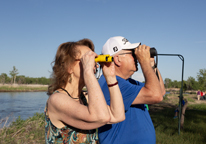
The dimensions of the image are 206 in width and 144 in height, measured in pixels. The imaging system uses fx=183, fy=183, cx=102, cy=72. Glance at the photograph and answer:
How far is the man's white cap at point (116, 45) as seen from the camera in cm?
182

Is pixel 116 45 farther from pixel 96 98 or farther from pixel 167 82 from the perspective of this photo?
pixel 167 82

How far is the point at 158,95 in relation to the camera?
1.59 meters

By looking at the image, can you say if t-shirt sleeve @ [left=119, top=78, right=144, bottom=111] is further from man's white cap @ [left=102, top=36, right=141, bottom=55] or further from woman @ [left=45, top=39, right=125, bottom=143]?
man's white cap @ [left=102, top=36, right=141, bottom=55]

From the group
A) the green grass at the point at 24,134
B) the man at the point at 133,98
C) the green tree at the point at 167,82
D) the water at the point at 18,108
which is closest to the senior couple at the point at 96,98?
the man at the point at 133,98

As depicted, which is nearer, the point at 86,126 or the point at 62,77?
the point at 86,126

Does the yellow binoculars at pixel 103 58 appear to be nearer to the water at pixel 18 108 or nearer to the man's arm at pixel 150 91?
the man's arm at pixel 150 91

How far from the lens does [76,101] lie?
138cm

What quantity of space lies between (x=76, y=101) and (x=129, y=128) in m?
0.53

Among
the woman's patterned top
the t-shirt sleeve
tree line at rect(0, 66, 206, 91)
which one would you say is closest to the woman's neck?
the woman's patterned top

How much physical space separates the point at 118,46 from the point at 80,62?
1.85 ft

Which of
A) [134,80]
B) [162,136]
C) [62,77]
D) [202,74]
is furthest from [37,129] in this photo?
[202,74]

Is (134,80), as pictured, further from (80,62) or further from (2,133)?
(2,133)

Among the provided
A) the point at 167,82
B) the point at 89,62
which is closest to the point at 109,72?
the point at 89,62

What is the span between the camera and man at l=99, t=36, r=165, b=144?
61.0 inches
